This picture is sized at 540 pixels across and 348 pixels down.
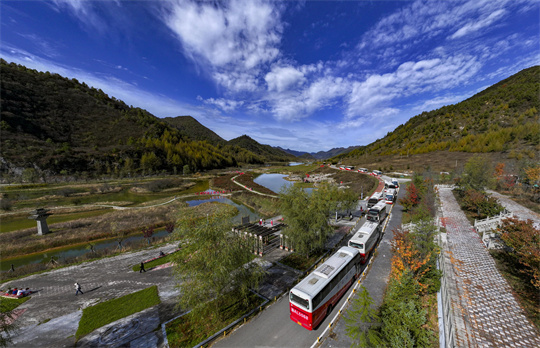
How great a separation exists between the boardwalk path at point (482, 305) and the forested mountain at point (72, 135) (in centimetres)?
10304

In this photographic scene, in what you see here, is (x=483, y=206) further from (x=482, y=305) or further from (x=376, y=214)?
(x=482, y=305)

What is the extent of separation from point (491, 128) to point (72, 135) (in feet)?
578

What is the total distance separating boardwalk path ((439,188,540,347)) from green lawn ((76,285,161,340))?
58.7ft

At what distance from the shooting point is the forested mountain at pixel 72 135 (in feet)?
225

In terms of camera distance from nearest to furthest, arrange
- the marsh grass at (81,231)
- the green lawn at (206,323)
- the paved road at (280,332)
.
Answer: the paved road at (280,332) < the green lawn at (206,323) < the marsh grass at (81,231)

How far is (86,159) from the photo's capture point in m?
76.2

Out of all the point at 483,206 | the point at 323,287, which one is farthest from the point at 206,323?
the point at 483,206

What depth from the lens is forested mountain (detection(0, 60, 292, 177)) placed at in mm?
68562

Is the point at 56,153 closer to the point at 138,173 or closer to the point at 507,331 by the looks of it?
the point at 138,173

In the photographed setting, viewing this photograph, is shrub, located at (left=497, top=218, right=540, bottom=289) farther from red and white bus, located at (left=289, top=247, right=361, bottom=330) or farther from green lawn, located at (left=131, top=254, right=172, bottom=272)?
green lawn, located at (left=131, top=254, right=172, bottom=272)

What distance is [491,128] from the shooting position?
6338cm

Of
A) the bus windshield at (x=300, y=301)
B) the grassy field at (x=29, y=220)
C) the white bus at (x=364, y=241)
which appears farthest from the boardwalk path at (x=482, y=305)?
the grassy field at (x=29, y=220)

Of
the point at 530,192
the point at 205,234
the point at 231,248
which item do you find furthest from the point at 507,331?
the point at 530,192

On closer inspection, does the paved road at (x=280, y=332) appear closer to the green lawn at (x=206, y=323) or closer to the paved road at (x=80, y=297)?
the green lawn at (x=206, y=323)
